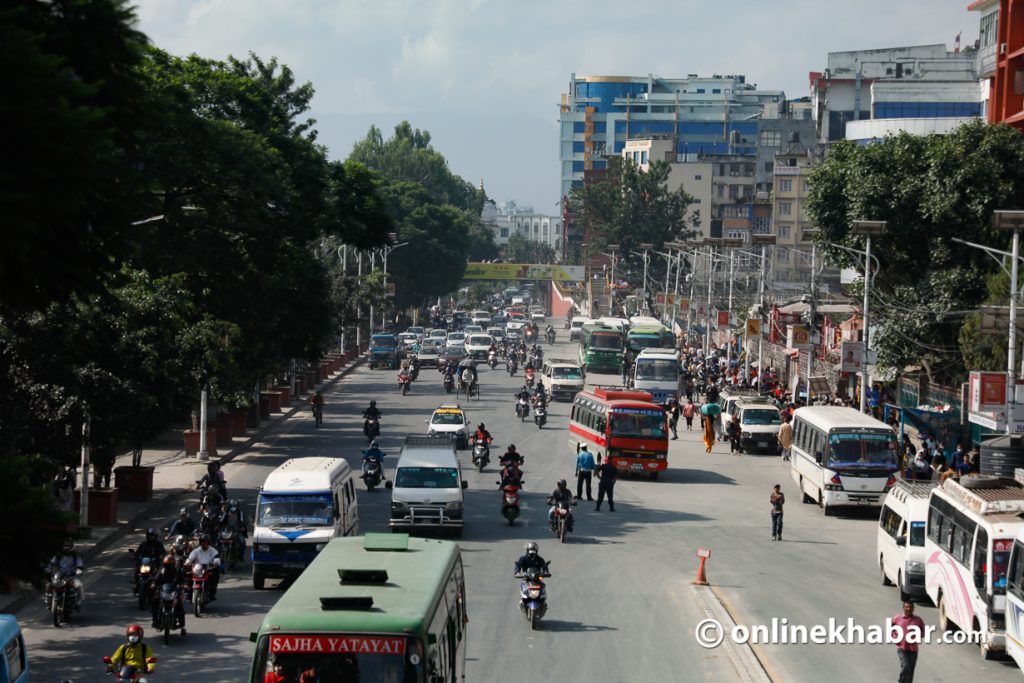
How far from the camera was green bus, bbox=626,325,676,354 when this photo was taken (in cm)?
8088

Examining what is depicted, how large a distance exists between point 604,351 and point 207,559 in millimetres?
50170

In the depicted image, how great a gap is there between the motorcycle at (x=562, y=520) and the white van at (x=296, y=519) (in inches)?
199

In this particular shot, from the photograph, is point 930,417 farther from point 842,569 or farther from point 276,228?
point 276,228

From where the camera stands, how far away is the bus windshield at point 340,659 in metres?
12.3

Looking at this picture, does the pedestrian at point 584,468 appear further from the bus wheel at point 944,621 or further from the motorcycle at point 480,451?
the bus wheel at point 944,621

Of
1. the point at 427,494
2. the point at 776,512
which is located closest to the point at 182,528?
the point at 427,494

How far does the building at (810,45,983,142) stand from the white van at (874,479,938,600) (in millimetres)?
59822

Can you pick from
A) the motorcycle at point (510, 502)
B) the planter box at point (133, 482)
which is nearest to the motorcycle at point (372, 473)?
the planter box at point (133, 482)

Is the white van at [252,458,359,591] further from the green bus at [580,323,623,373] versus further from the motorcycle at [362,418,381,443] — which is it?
the green bus at [580,323,623,373]

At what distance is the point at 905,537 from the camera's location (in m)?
24.2

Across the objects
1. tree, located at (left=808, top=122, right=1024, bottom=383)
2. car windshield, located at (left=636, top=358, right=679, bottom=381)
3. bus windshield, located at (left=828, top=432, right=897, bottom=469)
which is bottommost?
bus windshield, located at (left=828, top=432, right=897, bottom=469)

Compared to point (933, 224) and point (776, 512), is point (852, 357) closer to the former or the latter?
point (933, 224)

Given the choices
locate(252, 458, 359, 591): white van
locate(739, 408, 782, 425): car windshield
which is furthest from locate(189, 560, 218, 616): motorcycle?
locate(739, 408, 782, 425): car windshield

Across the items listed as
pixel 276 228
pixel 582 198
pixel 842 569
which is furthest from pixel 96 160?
pixel 582 198
